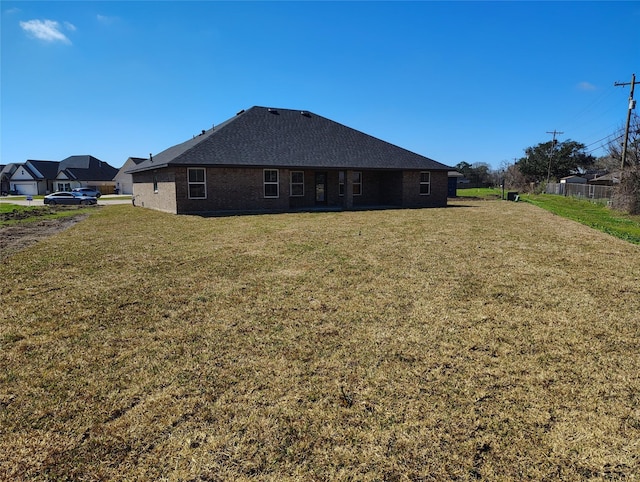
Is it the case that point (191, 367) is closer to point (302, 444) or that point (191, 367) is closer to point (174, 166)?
point (302, 444)

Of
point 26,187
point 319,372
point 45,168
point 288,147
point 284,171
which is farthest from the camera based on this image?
point 45,168

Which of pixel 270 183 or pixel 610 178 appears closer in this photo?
pixel 270 183

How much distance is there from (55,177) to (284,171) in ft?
180

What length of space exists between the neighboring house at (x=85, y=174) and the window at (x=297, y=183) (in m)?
47.8

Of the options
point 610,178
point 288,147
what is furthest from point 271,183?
point 610,178

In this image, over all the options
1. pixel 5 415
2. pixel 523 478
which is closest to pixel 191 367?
pixel 5 415

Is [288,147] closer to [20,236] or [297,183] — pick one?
[297,183]

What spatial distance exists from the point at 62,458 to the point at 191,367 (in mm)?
1248

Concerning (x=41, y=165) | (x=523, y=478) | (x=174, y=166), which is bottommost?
(x=523, y=478)

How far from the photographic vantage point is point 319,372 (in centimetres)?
350

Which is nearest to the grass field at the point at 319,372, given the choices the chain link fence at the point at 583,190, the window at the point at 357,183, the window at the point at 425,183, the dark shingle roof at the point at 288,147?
the dark shingle roof at the point at 288,147

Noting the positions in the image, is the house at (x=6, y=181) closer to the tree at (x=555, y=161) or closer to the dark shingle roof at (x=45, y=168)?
the dark shingle roof at (x=45, y=168)

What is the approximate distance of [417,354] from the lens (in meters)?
3.85

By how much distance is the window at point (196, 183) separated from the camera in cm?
1838
